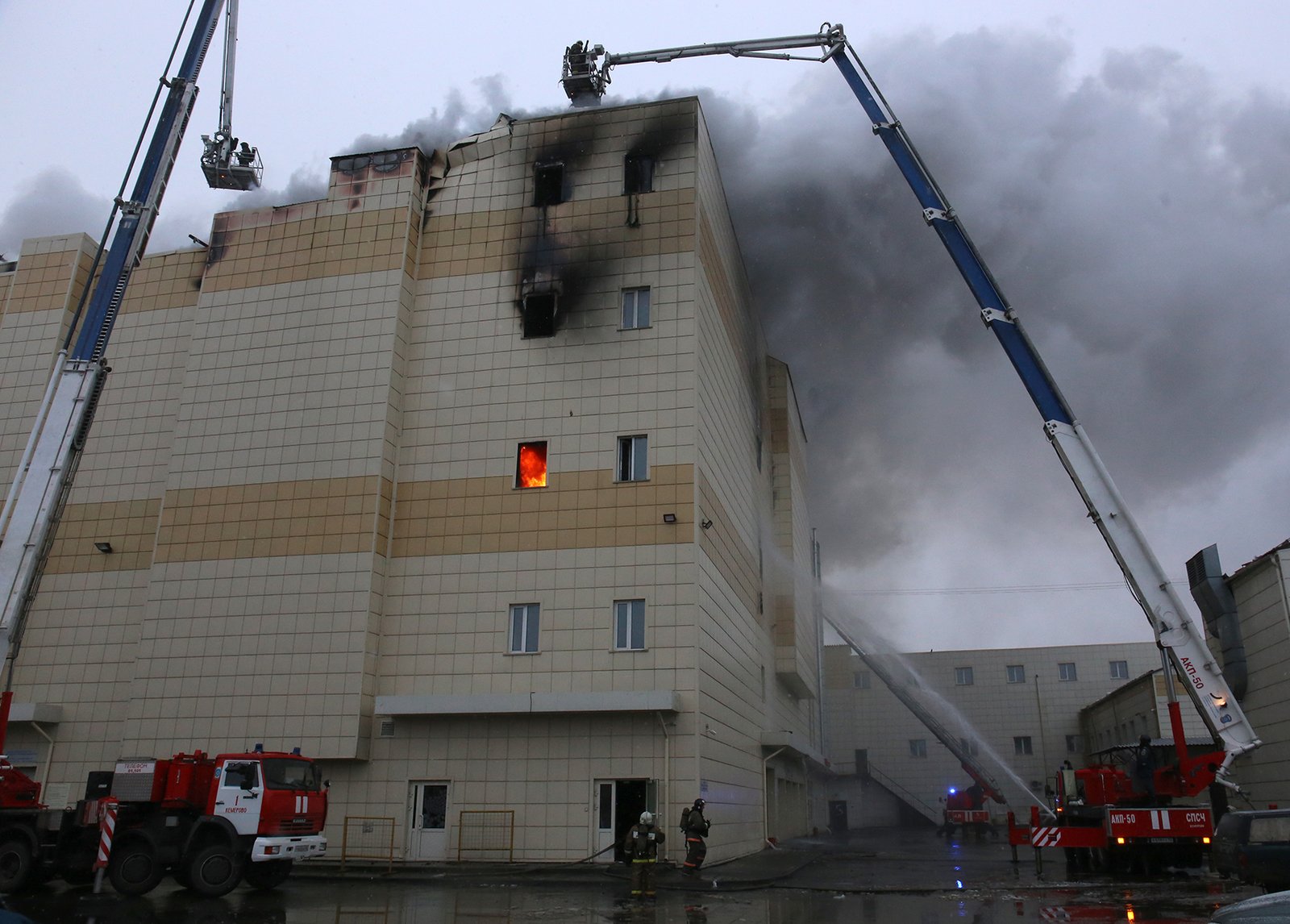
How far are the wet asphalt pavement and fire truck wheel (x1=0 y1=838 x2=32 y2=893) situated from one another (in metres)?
0.41

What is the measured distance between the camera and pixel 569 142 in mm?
29484

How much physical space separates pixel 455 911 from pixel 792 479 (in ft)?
102

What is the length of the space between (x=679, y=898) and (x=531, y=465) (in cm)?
1225

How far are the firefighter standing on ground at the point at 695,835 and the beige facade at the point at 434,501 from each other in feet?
5.35

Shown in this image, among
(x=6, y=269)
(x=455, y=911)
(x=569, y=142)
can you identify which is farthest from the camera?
(x=6, y=269)

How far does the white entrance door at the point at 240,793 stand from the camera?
59.2 feet

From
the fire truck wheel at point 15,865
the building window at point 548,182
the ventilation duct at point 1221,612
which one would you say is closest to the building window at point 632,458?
the building window at point 548,182

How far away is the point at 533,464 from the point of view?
26.7m

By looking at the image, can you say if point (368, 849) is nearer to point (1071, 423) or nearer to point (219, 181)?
point (1071, 423)

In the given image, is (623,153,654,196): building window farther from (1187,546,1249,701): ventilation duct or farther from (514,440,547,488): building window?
(1187,546,1249,701): ventilation duct

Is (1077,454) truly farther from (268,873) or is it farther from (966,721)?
(966,721)

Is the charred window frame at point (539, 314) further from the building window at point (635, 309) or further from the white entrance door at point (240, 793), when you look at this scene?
the white entrance door at point (240, 793)

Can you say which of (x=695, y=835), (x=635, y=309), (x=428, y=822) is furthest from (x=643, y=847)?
(x=635, y=309)

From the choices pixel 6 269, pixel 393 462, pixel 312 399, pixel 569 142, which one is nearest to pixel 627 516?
pixel 393 462
